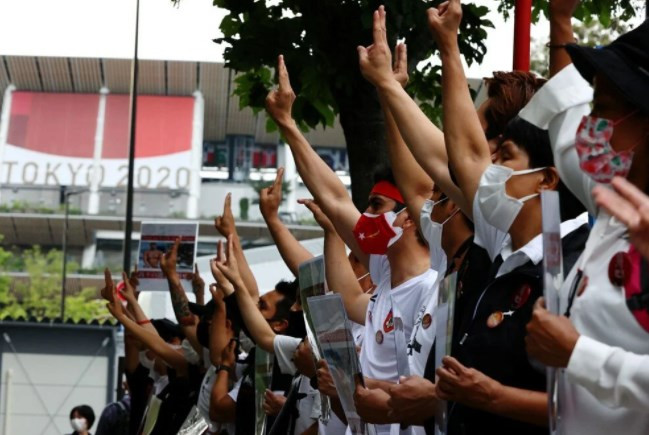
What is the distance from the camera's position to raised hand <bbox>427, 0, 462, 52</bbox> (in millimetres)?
5082

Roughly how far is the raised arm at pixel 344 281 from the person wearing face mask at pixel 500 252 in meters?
2.42

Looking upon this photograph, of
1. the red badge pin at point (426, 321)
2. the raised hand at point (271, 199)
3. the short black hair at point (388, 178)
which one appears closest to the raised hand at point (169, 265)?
the raised hand at point (271, 199)

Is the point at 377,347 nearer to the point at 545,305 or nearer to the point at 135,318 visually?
the point at 545,305

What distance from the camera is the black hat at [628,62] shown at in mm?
3764

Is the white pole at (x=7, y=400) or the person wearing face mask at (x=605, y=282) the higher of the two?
the person wearing face mask at (x=605, y=282)

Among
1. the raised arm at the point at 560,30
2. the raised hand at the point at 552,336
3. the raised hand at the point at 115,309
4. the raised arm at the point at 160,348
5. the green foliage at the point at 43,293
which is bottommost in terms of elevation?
the green foliage at the point at 43,293

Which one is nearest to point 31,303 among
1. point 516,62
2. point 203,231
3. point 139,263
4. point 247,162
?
point 203,231

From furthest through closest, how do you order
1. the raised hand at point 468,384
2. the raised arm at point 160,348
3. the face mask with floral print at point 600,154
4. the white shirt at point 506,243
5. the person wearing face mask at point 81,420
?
1. the person wearing face mask at point 81,420
2. the raised arm at point 160,348
3. the white shirt at point 506,243
4. the raised hand at point 468,384
5. the face mask with floral print at point 600,154

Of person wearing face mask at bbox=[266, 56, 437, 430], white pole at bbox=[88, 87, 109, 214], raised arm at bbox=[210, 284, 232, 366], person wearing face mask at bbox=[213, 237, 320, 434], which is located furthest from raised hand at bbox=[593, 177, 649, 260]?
white pole at bbox=[88, 87, 109, 214]

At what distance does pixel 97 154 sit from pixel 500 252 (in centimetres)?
10413

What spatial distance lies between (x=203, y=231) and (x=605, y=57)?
103m

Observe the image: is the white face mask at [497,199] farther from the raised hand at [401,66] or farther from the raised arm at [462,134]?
the raised hand at [401,66]

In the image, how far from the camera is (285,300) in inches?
386

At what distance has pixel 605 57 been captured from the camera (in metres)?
3.87
